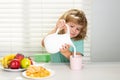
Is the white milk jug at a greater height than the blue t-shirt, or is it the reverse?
the white milk jug

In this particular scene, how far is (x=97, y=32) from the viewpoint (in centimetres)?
234

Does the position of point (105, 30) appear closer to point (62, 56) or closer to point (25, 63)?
point (62, 56)

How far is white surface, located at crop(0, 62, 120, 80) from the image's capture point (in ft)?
4.66

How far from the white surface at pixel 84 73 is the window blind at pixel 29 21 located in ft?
2.30

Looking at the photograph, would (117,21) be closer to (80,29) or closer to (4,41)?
(80,29)

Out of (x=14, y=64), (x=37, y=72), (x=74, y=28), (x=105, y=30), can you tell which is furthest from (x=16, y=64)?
(x=105, y=30)

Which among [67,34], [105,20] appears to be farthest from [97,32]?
[67,34]

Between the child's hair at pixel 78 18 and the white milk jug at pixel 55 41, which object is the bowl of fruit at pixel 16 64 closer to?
the white milk jug at pixel 55 41

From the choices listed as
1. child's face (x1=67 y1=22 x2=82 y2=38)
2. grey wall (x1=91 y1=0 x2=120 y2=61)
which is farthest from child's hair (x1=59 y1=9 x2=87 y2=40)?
grey wall (x1=91 y1=0 x2=120 y2=61)

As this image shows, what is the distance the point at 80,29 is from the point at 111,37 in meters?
→ 0.65

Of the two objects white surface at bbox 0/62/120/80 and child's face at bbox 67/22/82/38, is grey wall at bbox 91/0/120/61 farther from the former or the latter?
white surface at bbox 0/62/120/80

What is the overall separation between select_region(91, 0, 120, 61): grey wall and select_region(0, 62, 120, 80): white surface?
2.20ft

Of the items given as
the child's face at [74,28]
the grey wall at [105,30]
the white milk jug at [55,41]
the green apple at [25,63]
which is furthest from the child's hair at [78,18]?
the grey wall at [105,30]

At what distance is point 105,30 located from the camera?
7.68 feet
